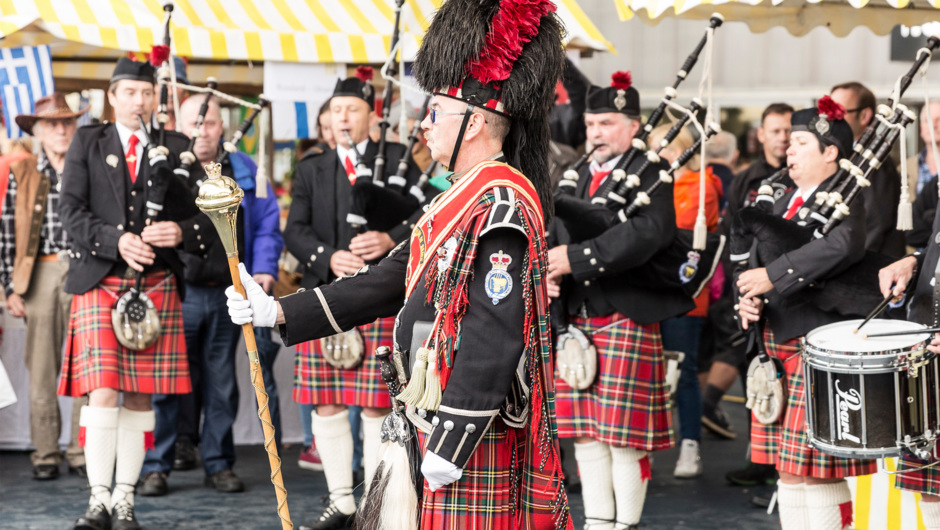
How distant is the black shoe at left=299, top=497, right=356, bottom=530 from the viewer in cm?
426

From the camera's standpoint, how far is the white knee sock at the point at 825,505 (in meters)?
3.59

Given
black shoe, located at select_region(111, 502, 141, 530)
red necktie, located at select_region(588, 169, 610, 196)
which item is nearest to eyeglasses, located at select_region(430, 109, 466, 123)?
red necktie, located at select_region(588, 169, 610, 196)

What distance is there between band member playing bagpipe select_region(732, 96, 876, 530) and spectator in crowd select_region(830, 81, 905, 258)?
0.38 metres

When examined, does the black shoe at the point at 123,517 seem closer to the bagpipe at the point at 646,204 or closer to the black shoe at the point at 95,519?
the black shoe at the point at 95,519

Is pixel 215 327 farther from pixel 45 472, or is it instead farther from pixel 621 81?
pixel 621 81

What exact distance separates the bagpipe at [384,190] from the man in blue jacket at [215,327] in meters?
0.72

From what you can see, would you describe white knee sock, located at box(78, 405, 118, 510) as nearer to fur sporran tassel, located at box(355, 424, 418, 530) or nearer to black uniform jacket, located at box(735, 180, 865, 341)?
fur sporran tassel, located at box(355, 424, 418, 530)

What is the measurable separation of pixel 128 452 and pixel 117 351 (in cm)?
39

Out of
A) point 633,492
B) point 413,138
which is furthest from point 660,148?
point 633,492

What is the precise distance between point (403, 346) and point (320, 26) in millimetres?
3053

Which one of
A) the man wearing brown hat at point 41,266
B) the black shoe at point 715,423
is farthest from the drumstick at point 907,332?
the man wearing brown hat at point 41,266

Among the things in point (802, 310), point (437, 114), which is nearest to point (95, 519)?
point (437, 114)

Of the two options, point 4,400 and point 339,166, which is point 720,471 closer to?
point 339,166

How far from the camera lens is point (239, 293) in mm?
2453
